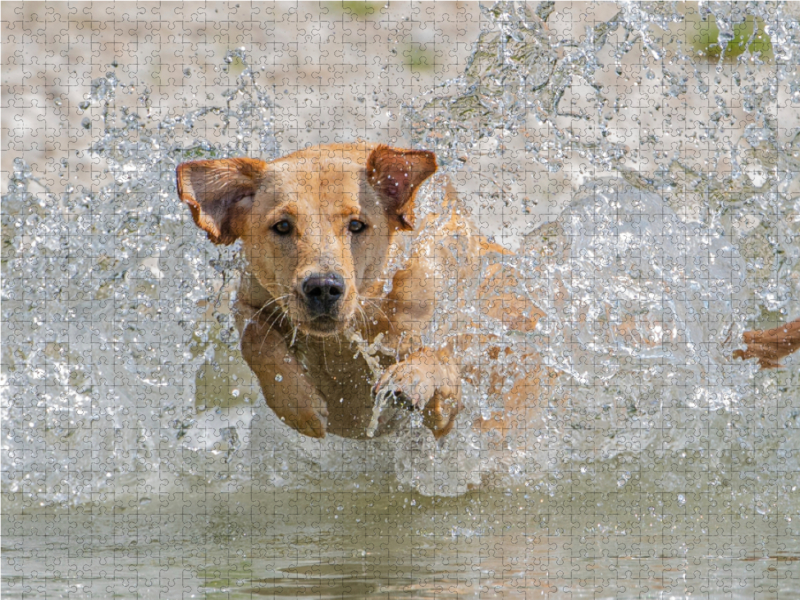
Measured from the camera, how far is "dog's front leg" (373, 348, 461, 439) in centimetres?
336

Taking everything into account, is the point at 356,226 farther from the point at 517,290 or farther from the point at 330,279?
the point at 517,290

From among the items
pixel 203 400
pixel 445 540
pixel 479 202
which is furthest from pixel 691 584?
pixel 203 400

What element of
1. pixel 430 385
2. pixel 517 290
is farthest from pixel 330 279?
pixel 517 290

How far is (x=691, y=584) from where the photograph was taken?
8.55ft

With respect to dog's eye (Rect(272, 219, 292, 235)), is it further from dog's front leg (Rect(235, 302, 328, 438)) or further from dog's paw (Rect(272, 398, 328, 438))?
dog's paw (Rect(272, 398, 328, 438))

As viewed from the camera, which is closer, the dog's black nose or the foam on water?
the dog's black nose

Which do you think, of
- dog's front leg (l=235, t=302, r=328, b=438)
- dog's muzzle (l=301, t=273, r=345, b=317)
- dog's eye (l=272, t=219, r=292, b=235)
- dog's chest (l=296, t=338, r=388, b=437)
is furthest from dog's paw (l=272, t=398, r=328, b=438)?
A: dog's eye (l=272, t=219, r=292, b=235)

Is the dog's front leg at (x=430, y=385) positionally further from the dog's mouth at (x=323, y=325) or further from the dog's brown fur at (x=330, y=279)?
the dog's mouth at (x=323, y=325)

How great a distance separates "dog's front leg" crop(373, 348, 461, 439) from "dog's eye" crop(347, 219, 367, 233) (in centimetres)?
46

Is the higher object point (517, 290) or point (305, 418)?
point (517, 290)

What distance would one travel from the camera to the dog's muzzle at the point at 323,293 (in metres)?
3.30
